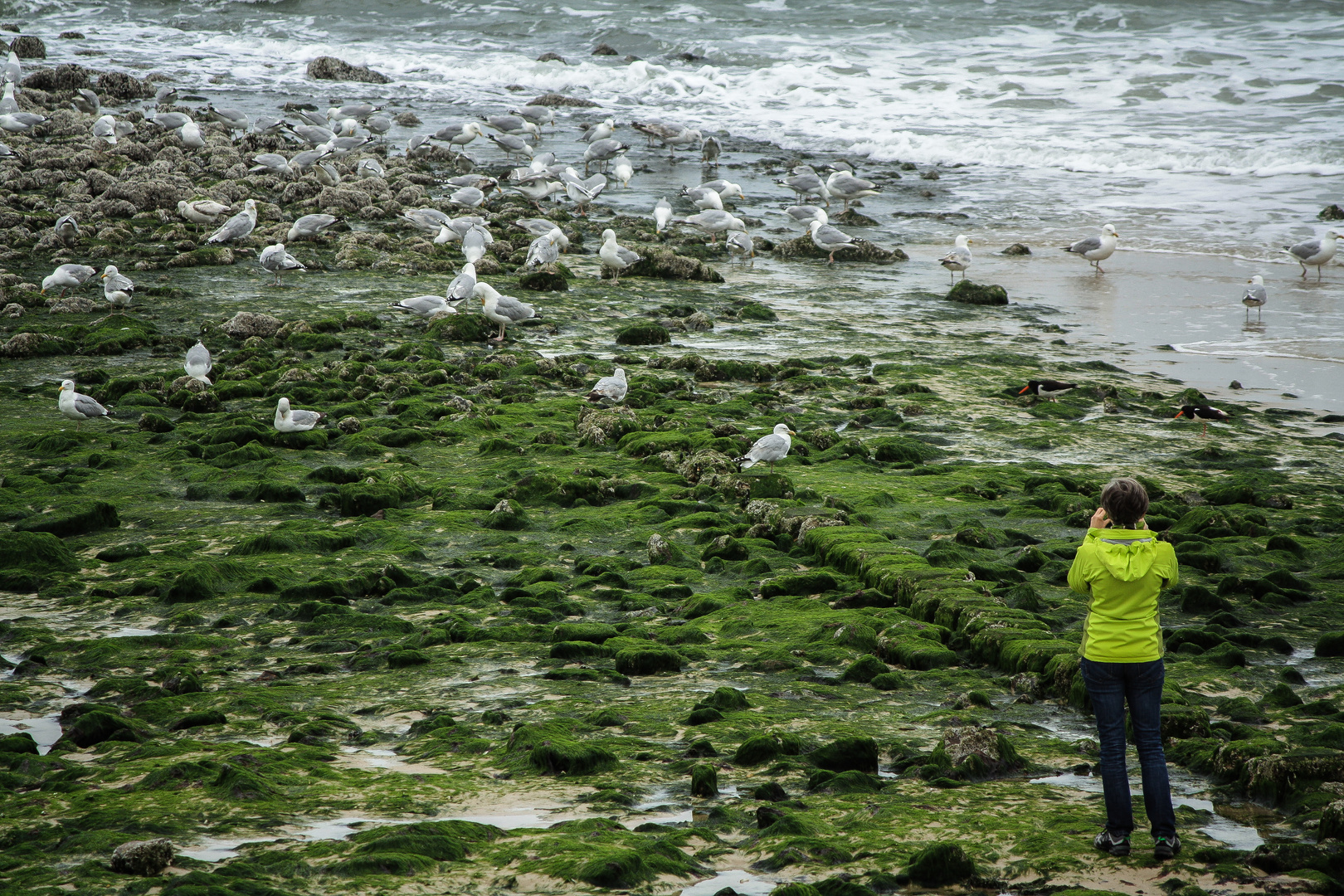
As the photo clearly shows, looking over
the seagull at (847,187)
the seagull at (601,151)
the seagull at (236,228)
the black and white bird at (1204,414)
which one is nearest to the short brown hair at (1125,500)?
the black and white bird at (1204,414)

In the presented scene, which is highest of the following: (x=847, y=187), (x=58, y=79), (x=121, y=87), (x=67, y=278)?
(x=58, y=79)

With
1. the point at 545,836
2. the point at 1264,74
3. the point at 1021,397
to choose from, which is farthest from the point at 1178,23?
the point at 545,836

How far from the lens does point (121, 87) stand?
92.3 feet

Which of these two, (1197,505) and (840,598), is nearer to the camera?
(840,598)

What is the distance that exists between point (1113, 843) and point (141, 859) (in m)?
3.17

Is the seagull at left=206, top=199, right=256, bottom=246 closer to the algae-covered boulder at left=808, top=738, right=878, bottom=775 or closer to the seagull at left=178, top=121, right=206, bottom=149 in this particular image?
the seagull at left=178, top=121, right=206, bottom=149

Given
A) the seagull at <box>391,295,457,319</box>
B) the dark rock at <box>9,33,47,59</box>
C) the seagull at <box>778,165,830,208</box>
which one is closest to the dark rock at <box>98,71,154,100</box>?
the dark rock at <box>9,33,47,59</box>

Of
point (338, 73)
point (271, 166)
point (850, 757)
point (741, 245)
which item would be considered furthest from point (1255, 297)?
point (338, 73)

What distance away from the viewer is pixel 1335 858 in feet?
11.7

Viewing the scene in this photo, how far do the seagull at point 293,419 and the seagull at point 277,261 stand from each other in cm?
539

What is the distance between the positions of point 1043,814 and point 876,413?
239 inches

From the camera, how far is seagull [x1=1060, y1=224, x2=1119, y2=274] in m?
15.9

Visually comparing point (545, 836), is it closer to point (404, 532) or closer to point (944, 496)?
point (404, 532)

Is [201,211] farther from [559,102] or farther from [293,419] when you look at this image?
[559,102]
